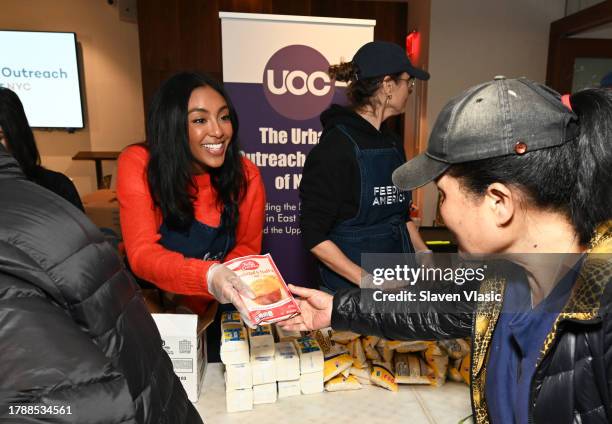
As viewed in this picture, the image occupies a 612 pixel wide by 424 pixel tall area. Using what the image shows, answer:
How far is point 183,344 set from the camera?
110 centimetres

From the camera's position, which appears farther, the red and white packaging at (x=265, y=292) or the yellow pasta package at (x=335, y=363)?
the yellow pasta package at (x=335, y=363)

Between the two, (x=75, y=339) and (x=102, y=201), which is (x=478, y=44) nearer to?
(x=102, y=201)

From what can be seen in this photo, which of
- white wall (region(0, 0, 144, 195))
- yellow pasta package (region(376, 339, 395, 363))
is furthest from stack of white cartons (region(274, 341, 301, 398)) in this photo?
white wall (region(0, 0, 144, 195))

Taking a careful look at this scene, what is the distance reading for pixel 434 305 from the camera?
3.69ft

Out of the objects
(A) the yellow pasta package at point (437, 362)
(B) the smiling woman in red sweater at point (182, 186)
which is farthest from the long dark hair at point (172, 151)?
(A) the yellow pasta package at point (437, 362)

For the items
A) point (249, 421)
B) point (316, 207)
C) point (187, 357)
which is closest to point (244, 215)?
point (316, 207)

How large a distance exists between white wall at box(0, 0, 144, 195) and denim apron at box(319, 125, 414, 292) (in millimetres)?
3995

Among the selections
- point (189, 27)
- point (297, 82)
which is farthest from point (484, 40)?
point (189, 27)

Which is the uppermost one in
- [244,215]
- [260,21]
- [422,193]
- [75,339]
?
[260,21]

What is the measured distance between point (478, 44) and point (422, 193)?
58.7 inches

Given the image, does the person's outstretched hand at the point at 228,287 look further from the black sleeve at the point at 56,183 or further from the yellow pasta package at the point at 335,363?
the black sleeve at the point at 56,183

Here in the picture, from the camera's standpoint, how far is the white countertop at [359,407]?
1.05 meters

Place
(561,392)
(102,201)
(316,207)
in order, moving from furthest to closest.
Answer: (102,201), (316,207), (561,392)

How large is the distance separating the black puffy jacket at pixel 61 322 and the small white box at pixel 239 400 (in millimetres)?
435
